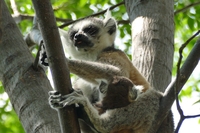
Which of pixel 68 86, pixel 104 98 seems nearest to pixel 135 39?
pixel 104 98

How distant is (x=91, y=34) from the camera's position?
25.3 ft

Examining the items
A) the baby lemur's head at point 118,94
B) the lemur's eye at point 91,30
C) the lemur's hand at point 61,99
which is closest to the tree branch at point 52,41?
the lemur's hand at point 61,99

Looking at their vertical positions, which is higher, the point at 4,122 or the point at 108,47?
the point at 108,47

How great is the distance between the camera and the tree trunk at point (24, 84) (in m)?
5.20

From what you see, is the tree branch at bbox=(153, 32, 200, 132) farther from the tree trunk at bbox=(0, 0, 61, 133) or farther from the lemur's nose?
the lemur's nose

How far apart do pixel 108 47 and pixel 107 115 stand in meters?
2.05

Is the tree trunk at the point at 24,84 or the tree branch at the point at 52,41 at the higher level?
the tree branch at the point at 52,41

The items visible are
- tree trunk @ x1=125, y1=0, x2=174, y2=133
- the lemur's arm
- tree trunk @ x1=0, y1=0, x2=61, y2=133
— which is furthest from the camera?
tree trunk @ x1=125, y1=0, x2=174, y2=133

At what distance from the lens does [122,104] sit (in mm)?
5707

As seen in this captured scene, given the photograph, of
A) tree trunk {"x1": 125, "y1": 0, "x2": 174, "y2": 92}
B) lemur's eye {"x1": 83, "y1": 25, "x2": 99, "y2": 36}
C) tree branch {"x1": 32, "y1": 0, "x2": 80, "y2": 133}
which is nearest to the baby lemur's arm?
tree trunk {"x1": 125, "y1": 0, "x2": 174, "y2": 92}

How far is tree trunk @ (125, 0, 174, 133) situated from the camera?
6.49 metres

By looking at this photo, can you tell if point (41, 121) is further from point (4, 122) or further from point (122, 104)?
point (4, 122)

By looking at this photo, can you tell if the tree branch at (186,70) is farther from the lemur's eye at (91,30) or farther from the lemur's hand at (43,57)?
the lemur's eye at (91,30)

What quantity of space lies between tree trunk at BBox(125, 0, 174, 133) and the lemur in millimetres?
239
